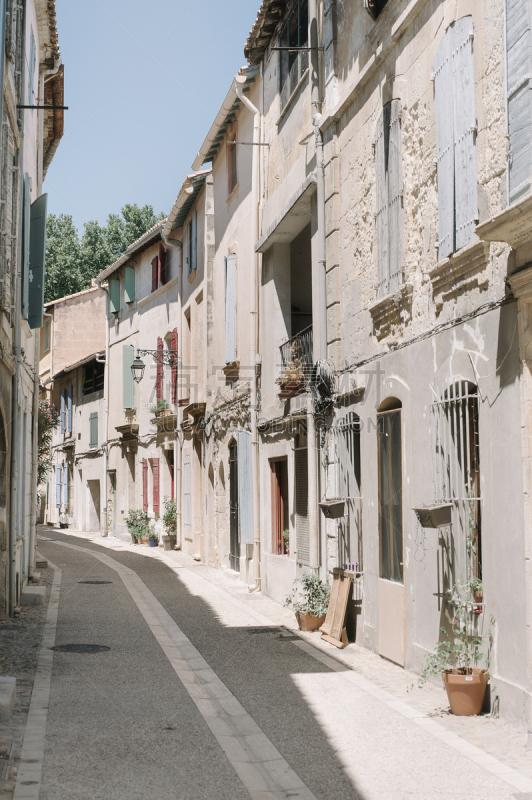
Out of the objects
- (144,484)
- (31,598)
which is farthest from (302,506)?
(144,484)

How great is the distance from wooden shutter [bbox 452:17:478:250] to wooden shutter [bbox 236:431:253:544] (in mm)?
8194

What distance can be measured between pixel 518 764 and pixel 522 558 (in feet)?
4.50

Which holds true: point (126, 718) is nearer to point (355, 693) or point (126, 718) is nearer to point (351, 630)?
point (355, 693)

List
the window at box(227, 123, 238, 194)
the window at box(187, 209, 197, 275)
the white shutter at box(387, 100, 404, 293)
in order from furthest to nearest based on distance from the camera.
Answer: the window at box(187, 209, 197, 275) → the window at box(227, 123, 238, 194) → the white shutter at box(387, 100, 404, 293)

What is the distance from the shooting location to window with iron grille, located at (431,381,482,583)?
23.1 feet

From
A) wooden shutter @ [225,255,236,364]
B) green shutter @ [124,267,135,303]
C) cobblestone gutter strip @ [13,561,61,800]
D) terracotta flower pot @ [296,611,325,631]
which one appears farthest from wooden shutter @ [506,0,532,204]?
green shutter @ [124,267,135,303]

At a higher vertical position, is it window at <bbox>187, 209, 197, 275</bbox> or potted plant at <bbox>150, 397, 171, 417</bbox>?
window at <bbox>187, 209, 197, 275</bbox>

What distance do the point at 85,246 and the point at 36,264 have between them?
31.0 metres

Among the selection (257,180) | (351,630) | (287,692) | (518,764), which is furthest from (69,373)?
(518,764)

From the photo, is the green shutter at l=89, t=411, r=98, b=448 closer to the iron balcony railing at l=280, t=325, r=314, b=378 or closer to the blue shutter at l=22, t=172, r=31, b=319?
the iron balcony railing at l=280, t=325, r=314, b=378

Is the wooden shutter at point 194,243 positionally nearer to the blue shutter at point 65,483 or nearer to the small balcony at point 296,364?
the small balcony at point 296,364

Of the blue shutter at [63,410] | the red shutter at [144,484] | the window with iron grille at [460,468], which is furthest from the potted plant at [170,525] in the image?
the window with iron grille at [460,468]

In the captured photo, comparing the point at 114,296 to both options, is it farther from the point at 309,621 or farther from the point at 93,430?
the point at 309,621

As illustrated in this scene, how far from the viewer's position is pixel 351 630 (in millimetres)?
10117
